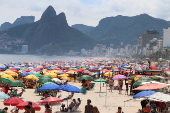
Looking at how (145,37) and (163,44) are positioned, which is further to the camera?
(145,37)

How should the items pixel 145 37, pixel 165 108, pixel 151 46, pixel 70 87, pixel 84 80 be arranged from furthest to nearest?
pixel 145 37 < pixel 151 46 < pixel 84 80 < pixel 70 87 < pixel 165 108

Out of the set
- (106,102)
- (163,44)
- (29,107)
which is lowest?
(106,102)

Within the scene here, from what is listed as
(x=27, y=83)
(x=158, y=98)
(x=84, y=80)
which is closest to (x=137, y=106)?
(x=158, y=98)

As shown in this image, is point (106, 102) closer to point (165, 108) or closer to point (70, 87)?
point (70, 87)

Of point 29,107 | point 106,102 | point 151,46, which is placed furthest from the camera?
point 151,46

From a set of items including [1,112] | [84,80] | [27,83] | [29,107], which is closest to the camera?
[29,107]

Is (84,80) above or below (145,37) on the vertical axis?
below

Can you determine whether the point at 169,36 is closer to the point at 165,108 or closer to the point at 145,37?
the point at 145,37

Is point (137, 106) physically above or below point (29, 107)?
below

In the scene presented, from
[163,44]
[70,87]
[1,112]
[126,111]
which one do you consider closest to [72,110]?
[70,87]
